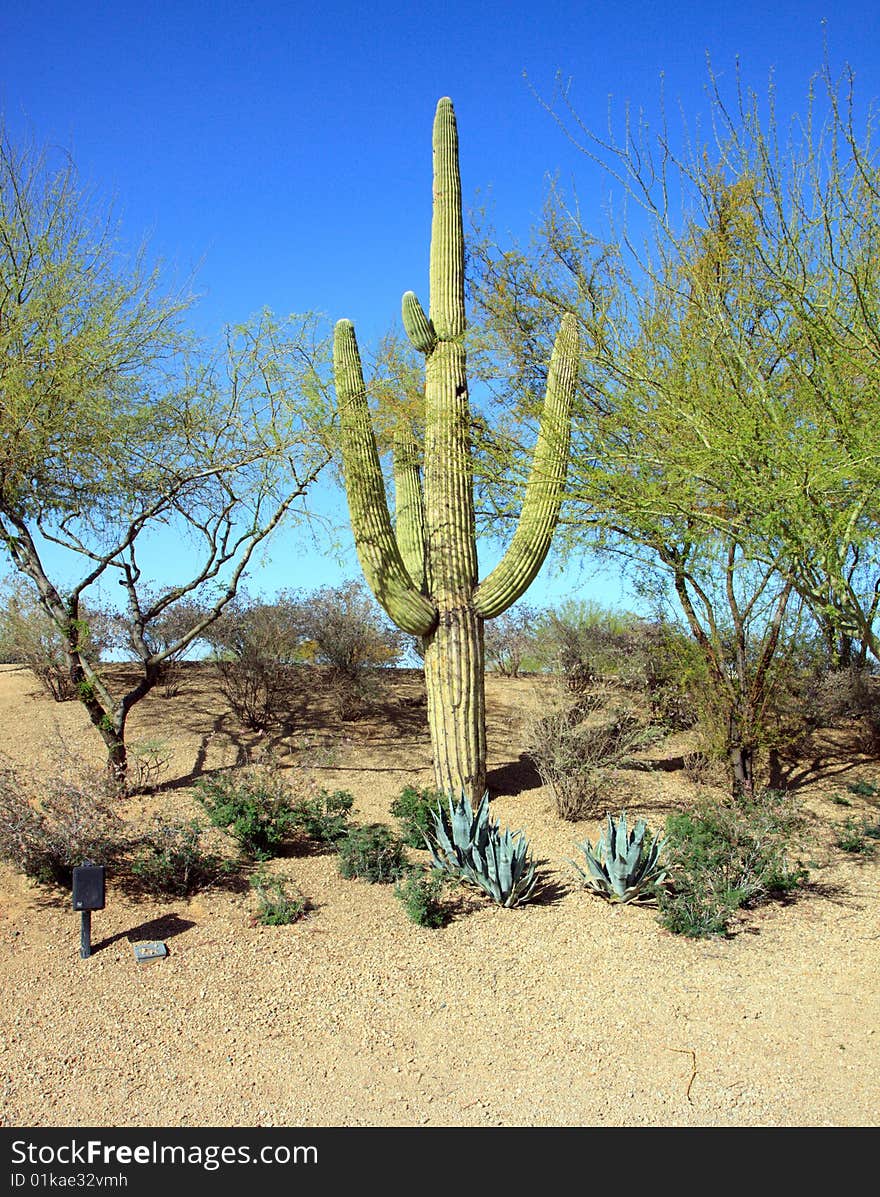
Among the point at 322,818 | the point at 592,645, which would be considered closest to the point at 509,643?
the point at 592,645

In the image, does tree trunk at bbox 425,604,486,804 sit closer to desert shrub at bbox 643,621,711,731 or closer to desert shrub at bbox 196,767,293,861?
desert shrub at bbox 196,767,293,861

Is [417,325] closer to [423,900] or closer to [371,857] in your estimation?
[371,857]

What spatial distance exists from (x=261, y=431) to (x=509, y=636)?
715 centimetres

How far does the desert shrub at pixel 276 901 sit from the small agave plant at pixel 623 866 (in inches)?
87.7

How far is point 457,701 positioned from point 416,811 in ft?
3.83

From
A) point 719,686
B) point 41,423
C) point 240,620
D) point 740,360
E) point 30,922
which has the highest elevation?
point 41,423

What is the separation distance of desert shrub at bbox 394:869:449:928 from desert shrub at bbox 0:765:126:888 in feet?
6.89

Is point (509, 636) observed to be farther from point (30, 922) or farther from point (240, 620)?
point (30, 922)

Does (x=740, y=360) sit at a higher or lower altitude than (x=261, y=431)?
lower

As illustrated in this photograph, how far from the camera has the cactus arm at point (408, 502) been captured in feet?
32.0

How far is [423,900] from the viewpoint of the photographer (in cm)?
638

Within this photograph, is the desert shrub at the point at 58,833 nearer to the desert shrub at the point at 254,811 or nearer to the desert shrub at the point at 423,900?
the desert shrub at the point at 254,811

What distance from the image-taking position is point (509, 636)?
1586cm
